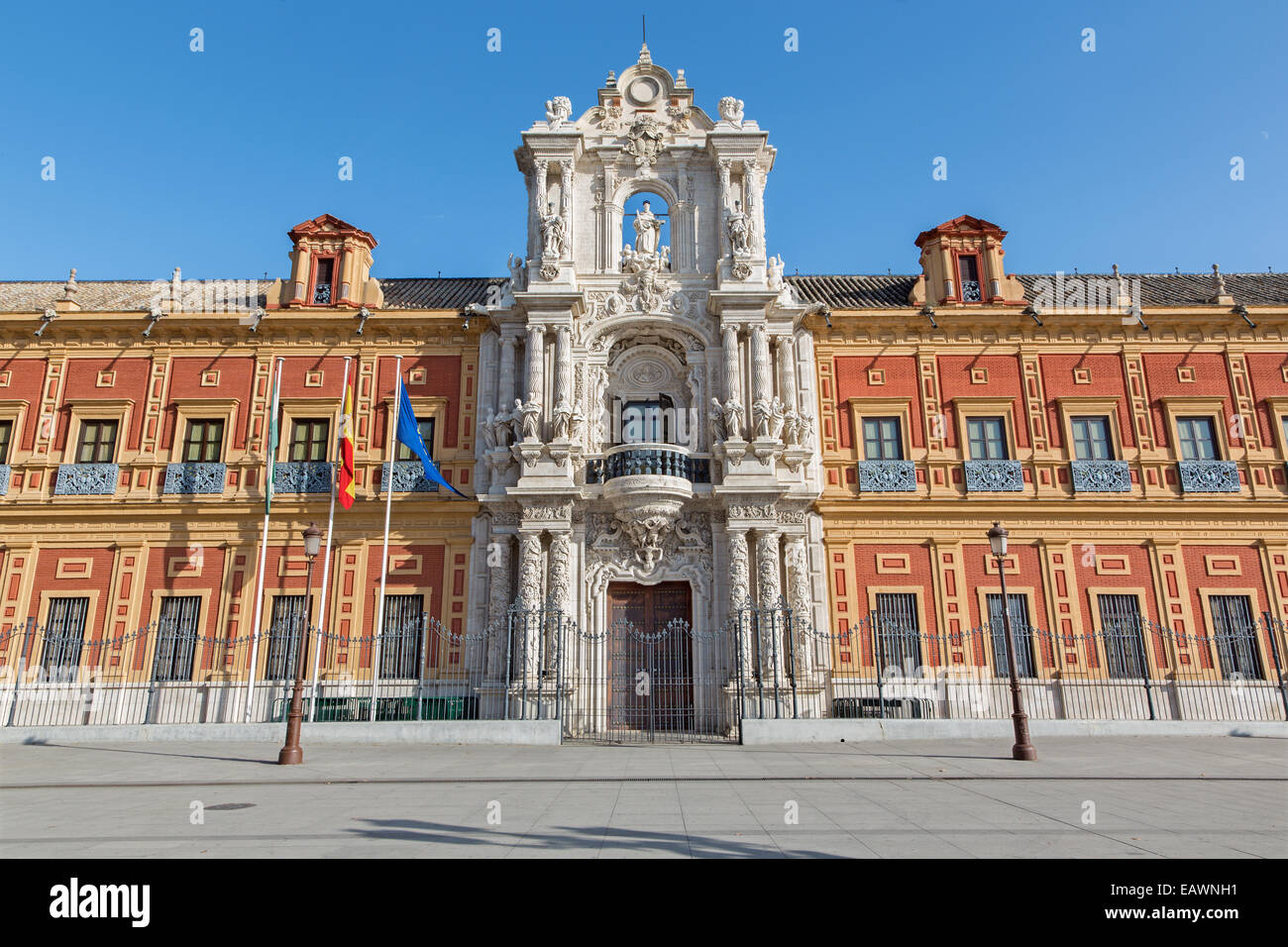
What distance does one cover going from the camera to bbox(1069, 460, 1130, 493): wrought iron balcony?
67.9 feet

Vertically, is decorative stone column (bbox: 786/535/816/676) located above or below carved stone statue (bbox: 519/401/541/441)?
below

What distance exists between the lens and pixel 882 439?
21.4 metres

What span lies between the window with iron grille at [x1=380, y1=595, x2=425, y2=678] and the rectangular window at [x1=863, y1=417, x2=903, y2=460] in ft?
39.5

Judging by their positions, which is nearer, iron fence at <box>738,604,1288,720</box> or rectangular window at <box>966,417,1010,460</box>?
iron fence at <box>738,604,1288,720</box>

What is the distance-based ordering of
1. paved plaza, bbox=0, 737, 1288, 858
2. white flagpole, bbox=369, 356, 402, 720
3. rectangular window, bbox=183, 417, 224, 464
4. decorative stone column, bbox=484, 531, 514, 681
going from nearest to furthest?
paved plaza, bbox=0, 737, 1288, 858 < decorative stone column, bbox=484, 531, 514, 681 < white flagpole, bbox=369, 356, 402, 720 < rectangular window, bbox=183, 417, 224, 464

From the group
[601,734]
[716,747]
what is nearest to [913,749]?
[716,747]

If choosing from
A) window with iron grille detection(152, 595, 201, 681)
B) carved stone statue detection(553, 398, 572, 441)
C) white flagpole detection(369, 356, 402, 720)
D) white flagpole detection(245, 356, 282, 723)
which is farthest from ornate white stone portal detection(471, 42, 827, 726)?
window with iron grille detection(152, 595, 201, 681)

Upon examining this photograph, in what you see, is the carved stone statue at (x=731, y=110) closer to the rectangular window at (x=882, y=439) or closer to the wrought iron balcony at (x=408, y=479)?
the rectangular window at (x=882, y=439)

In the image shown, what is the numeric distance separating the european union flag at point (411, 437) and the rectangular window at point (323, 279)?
4826 mm

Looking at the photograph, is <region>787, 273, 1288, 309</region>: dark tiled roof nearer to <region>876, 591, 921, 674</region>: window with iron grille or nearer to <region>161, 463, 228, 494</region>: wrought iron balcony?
<region>876, 591, 921, 674</region>: window with iron grille

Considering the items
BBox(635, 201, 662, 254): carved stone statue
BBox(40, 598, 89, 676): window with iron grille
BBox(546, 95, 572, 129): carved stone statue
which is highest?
BBox(546, 95, 572, 129): carved stone statue

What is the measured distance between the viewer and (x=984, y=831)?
661 cm
